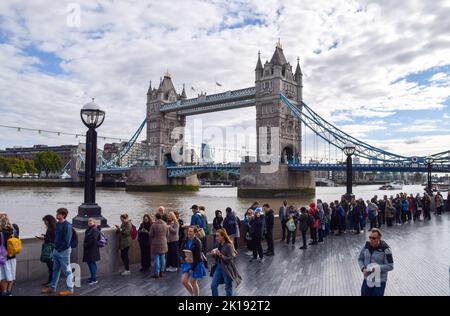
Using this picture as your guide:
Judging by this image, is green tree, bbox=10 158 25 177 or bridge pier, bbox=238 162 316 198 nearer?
bridge pier, bbox=238 162 316 198

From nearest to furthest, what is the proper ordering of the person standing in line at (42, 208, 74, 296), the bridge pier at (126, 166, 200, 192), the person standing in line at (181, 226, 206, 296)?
the person standing in line at (181, 226, 206, 296), the person standing in line at (42, 208, 74, 296), the bridge pier at (126, 166, 200, 192)

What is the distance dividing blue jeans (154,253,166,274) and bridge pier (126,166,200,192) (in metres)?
53.2

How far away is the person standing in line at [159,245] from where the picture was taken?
6844 millimetres

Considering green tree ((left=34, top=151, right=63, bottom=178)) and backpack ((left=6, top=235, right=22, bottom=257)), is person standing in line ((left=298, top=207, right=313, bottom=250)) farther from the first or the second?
green tree ((left=34, top=151, right=63, bottom=178))

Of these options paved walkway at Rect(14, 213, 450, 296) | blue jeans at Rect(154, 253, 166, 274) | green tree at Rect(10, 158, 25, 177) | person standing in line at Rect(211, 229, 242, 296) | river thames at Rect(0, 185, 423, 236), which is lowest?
river thames at Rect(0, 185, 423, 236)

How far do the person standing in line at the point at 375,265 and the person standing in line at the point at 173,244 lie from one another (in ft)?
12.1

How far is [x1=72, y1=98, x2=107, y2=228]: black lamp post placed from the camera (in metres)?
7.50

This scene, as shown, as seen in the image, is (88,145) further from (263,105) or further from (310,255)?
(263,105)

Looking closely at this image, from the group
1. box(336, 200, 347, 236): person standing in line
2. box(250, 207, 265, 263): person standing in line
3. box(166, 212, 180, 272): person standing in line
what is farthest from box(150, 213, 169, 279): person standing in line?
box(336, 200, 347, 236): person standing in line

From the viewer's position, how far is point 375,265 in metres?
4.47

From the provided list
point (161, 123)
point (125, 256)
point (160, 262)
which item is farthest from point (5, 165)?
point (160, 262)

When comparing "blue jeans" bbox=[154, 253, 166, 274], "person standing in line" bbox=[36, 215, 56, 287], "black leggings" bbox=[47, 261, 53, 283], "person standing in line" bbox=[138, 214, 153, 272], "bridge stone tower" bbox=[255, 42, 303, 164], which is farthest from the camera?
"bridge stone tower" bbox=[255, 42, 303, 164]
